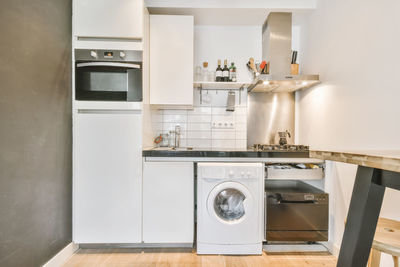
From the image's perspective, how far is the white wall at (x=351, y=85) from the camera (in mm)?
1323

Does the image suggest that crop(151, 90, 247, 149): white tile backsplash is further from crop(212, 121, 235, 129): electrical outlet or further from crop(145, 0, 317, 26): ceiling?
crop(145, 0, 317, 26): ceiling

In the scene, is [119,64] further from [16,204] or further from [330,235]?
[330,235]

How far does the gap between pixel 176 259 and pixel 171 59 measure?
5.95 ft

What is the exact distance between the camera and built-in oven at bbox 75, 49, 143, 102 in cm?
185

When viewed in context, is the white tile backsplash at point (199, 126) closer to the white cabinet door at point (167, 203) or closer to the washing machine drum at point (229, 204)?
the white cabinet door at point (167, 203)

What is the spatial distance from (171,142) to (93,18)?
4.67 ft

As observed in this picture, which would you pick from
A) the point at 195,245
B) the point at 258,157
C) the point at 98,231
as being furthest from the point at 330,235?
the point at 98,231

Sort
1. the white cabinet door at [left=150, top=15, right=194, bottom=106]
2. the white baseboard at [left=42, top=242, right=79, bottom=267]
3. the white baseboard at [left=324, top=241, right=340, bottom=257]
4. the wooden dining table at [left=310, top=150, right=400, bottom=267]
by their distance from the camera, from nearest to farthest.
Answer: the wooden dining table at [left=310, top=150, right=400, bottom=267], the white baseboard at [left=42, top=242, right=79, bottom=267], the white baseboard at [left=324, top=241, right=340, bottom=257], the white cabinet door at [left=150, top=15, right=194, bottom=106]

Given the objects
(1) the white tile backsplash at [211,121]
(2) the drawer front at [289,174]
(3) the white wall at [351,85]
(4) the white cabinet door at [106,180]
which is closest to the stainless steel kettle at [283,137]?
(3) the white wall at [351,85]

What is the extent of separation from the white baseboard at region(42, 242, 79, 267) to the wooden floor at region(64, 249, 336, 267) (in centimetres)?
4

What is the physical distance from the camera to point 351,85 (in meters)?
1.67

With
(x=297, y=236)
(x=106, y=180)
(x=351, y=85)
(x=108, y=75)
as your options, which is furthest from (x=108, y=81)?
(x=297, y=236)

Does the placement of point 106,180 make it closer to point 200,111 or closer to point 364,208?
point 200,111

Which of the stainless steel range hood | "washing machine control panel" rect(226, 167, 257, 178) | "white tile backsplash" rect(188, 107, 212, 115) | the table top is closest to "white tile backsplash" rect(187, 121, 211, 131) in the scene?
"white tile backsplash" rect(188, 107, 212, 115)
